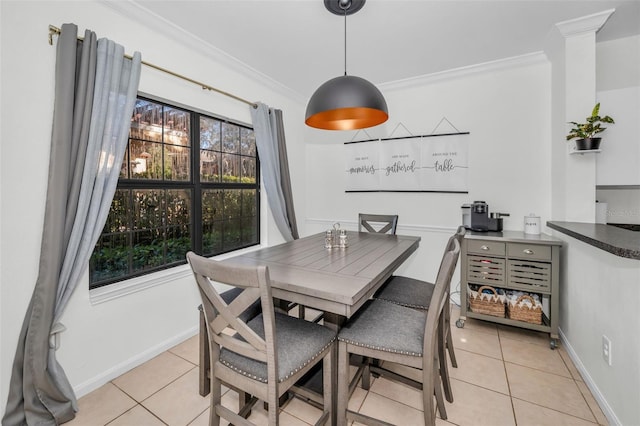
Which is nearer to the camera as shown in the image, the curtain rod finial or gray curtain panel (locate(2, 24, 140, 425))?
gray curtain panel (locate(2, 24, 140, 425))

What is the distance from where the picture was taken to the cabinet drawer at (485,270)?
2537 millimetres

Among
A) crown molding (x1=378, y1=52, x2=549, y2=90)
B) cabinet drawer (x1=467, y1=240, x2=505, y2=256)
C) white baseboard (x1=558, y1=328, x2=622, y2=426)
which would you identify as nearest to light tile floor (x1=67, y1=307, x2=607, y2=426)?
white baseboard (x1=558, y1=328, x2=622, y2=426)

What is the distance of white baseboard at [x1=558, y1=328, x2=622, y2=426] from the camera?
153 cm

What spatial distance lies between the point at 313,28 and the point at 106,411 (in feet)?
10.0

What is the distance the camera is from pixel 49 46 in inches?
64.8

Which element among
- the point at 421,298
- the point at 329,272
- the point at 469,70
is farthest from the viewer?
the point at 469,70

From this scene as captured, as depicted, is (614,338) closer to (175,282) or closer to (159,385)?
(159,385)

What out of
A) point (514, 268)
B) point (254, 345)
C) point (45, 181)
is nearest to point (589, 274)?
point (514, 268)

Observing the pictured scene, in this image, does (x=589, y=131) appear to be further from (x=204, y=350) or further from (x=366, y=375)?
(x=204, y=350)

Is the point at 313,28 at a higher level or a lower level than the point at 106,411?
higher

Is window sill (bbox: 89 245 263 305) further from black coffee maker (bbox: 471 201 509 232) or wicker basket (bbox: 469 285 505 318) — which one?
black coffee maker (bbox: 471 201 509 232)

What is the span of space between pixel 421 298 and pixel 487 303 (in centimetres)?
106

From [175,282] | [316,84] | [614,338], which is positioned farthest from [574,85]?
[175,282]

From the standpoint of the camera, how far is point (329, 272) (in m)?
1.59
